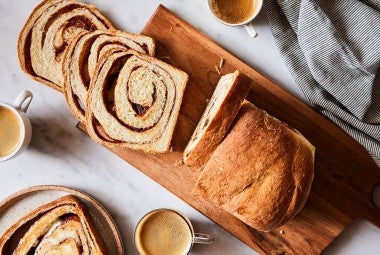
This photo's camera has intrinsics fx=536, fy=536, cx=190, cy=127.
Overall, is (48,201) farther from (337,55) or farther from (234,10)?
(337,55)

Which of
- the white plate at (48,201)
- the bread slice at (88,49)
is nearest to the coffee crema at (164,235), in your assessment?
the white plate at (48,201)

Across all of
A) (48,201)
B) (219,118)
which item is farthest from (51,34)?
(219,118)

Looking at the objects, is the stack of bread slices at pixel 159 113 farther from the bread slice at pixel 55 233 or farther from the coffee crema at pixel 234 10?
the bread slice at pixel 55 233

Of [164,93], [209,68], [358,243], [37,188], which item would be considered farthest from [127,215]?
[358,243]

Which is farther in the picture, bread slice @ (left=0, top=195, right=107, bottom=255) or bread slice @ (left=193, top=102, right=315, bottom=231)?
bread slice @ (left=0, top=195, right=107, bottom=255)

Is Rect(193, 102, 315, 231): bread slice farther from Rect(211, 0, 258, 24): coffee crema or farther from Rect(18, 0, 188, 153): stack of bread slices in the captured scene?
Rect(211, 0, 258, 24): coffee crema

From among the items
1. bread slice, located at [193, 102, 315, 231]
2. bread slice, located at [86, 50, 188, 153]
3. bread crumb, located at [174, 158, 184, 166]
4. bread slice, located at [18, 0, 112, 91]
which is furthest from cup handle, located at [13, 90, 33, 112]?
bread slice, located at [193, 102, 315, 231]

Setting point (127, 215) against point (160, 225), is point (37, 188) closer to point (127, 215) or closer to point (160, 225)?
point (127, 215)
